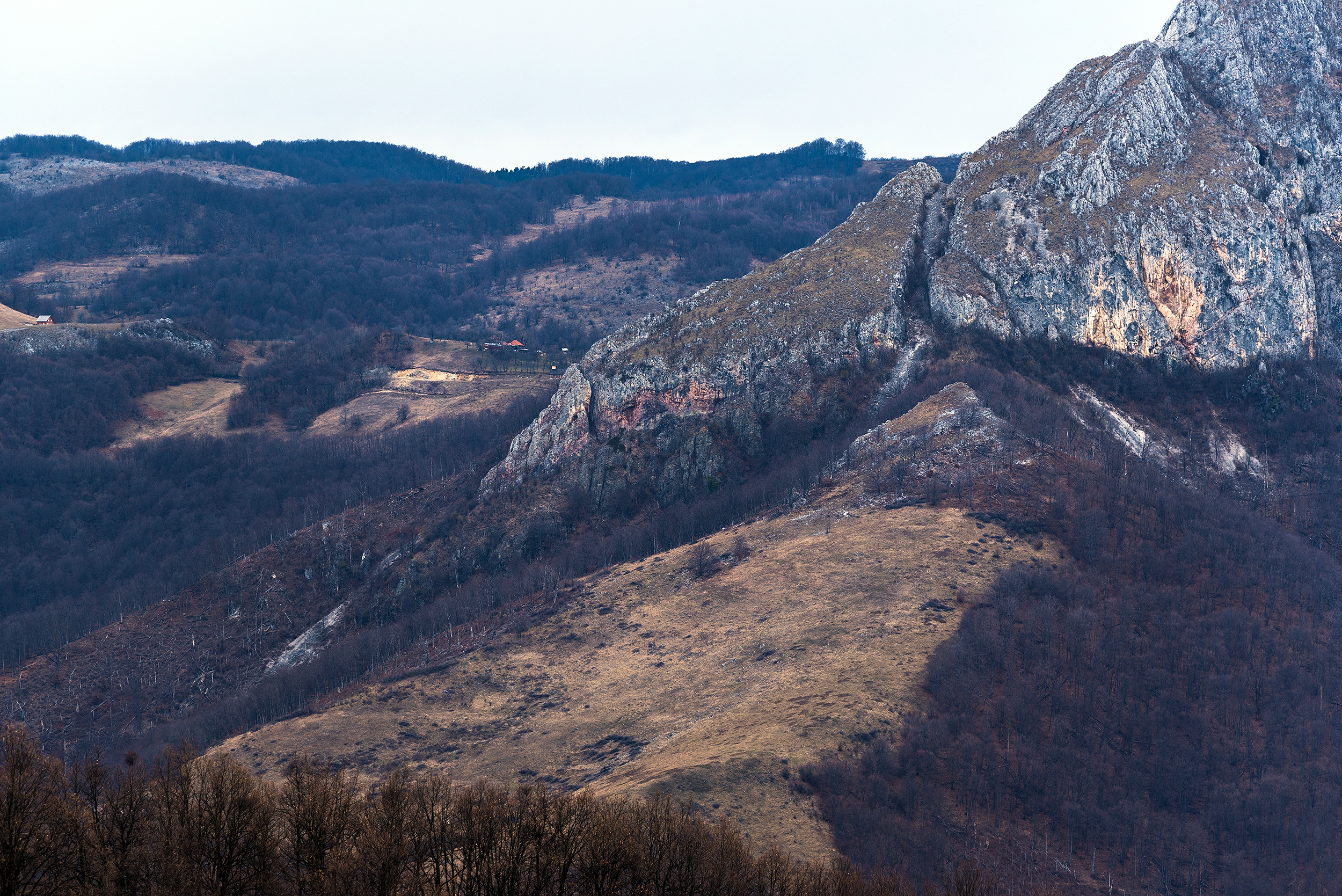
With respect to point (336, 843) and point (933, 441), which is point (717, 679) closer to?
point (933, 441)

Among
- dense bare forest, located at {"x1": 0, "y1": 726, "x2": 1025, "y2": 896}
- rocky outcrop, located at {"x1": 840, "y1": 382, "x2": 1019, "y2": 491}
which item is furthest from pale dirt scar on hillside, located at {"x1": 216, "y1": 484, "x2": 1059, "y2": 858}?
dense bare forest, located at {"x1": 0, "y1": 726, "x2": 1025, "y2": 896}

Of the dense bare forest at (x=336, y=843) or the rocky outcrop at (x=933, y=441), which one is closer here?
the dense bare forest at (x=336, y=843)

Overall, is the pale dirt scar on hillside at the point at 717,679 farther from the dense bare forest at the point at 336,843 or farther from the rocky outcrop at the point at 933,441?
the dense bare forest at the point at 336,843

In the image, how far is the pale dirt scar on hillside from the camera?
371 feet

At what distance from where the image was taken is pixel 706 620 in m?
151

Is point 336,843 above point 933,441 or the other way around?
the other way around

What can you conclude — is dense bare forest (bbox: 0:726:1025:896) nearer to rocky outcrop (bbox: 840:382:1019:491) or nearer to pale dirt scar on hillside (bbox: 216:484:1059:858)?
pale dirt scar on hillside (bbox: 216:484:1059:858)

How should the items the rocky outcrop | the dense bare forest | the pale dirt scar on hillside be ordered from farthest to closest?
1. the rocky outcrop
2. the pale dirt scar on hillside
3. the dense bare forest

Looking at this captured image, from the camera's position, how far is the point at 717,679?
136750 millimetres

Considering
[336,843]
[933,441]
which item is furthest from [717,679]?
[336,843]

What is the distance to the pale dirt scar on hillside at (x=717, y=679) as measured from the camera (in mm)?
113125

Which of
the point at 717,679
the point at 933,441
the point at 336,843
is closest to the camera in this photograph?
the point at 336,843

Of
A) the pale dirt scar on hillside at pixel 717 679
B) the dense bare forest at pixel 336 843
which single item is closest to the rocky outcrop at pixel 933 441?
the pale dirt scar on hillside at pixel 717 679

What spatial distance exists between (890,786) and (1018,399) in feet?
319
